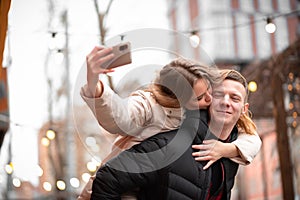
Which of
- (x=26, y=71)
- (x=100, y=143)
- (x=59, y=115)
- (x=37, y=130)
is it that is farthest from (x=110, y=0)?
(x=59, y=115)

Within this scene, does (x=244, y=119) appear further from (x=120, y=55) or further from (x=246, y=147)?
(x=120, y=55)

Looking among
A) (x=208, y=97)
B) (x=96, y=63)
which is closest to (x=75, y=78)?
(x=96, y=63)

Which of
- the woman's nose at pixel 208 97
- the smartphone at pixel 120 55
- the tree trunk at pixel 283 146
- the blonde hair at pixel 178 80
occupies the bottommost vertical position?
the tree trunk at pixel 283 146

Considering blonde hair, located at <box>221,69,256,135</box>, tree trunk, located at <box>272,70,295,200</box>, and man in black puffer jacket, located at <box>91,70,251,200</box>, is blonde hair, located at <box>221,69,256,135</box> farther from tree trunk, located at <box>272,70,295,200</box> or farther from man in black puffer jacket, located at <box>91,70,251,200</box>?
tree trunk, located at <box>272,70,295,200</box>

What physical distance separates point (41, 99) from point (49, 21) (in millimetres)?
1256

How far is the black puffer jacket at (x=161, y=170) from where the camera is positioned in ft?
5.88

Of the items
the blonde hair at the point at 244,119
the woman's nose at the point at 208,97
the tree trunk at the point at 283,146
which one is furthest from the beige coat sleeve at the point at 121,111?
the tree trunk at the point at 283,146

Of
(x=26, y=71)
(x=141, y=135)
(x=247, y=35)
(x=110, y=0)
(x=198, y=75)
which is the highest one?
(x=247, y=35)

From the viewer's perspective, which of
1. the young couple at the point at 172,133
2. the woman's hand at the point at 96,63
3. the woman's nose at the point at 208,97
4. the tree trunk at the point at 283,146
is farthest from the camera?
the tree trunk at the point at 283,146

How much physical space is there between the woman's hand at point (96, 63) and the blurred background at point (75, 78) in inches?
2.5

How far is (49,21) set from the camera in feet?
22.9

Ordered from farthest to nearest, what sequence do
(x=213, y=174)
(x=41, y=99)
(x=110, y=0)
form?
(x=41, y=99), (x=110, y=0), (x=213, y=174)

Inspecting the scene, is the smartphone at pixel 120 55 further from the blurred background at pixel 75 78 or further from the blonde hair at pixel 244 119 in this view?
the blonde hair at pixel 244 119

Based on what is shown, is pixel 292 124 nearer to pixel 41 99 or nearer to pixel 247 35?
pixel 41 99
